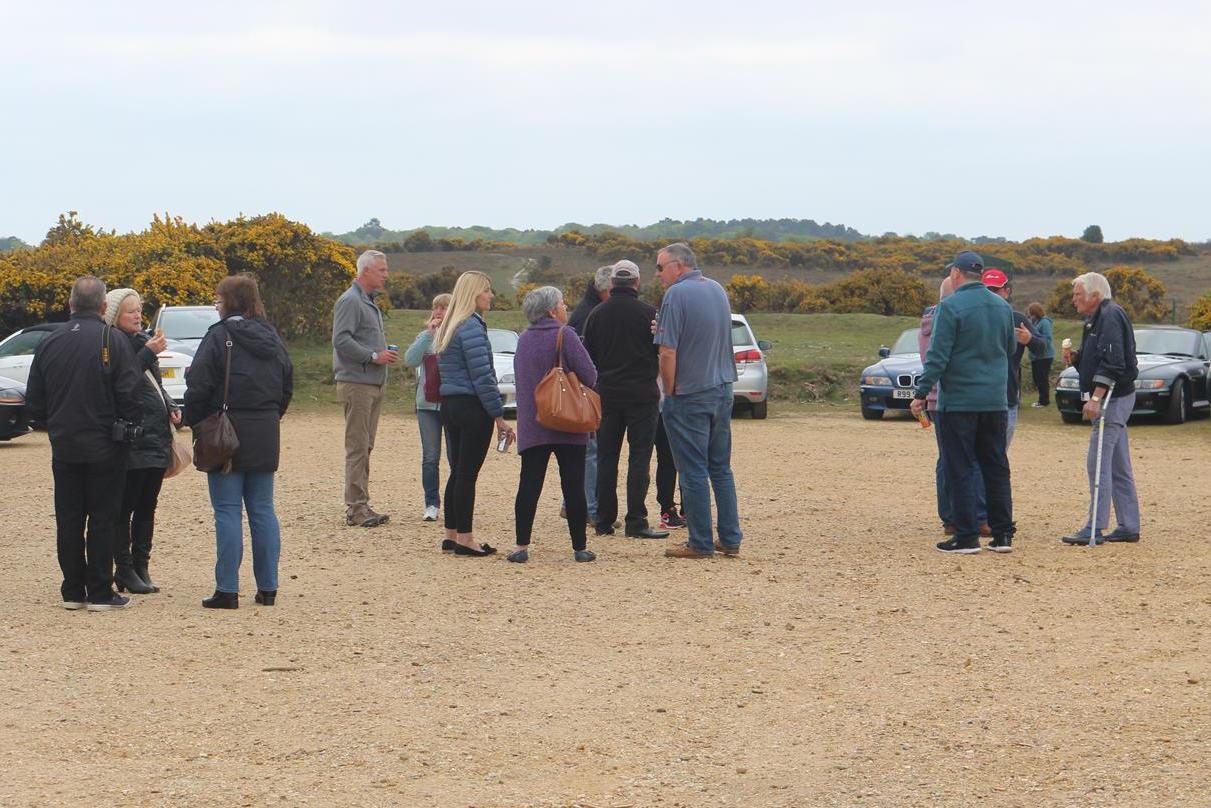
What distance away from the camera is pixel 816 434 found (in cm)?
2081

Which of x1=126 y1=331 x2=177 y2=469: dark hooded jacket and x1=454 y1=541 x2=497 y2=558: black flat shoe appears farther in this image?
x1=454 y1=541 x2=497 y2=558: black flat shoe

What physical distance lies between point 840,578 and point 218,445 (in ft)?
12.7

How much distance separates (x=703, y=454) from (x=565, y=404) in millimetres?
1066

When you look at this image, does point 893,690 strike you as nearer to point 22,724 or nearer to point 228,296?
point 22,724

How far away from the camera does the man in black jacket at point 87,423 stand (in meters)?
8.30

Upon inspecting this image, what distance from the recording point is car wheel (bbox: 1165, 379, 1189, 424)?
884 inches

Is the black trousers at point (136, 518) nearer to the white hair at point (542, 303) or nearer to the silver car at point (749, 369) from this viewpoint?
the white hair at point (542, 303)

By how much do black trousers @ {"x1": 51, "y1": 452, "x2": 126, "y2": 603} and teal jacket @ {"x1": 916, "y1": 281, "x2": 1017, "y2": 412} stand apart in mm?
5196

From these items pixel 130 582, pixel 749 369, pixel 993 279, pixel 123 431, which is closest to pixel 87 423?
pixel 123 431

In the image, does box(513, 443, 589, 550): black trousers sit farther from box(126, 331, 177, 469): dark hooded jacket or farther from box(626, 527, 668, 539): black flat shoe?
box(126, 331, 177, 469): dark hooded jacket

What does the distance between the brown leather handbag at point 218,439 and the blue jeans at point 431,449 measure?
338cm

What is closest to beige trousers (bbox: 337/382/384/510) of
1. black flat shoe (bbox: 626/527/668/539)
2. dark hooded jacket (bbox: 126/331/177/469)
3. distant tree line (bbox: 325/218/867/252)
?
black flat shoe (bbox: 626/527/668/539)

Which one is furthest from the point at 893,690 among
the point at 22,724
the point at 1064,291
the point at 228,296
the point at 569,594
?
the point at 1064,291

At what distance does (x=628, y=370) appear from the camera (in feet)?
36.1
